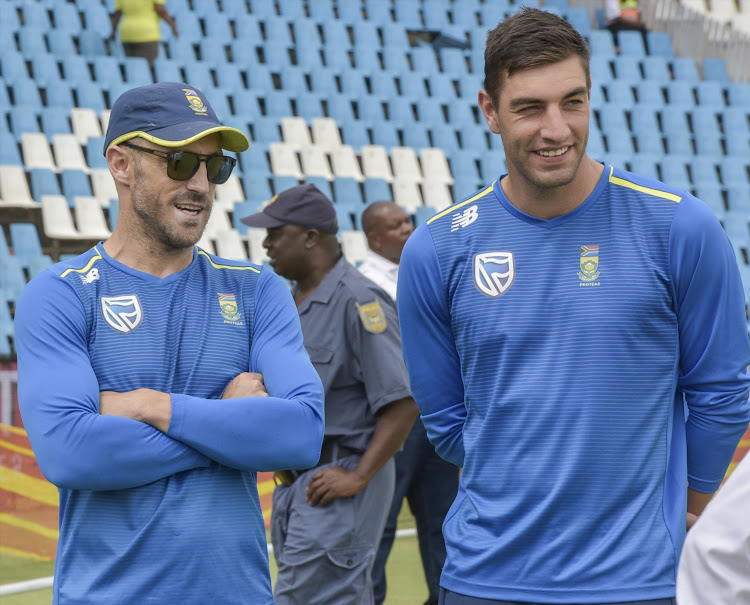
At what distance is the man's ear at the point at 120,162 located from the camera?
249 cm

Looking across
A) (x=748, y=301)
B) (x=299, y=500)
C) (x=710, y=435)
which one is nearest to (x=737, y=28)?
(x=748, y=301)

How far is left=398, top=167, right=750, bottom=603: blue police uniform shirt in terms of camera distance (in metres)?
2.19

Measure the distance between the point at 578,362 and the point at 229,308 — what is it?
0.79 meters

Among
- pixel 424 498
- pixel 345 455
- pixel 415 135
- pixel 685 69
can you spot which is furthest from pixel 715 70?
pixel 345 455

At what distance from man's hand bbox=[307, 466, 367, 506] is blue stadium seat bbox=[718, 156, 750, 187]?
36.2 feet

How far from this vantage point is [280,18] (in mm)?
13359

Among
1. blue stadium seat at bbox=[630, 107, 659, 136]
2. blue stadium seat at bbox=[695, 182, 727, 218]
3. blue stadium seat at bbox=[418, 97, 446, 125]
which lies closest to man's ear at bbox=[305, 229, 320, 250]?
blue stadium seat at bbox=[418, 97, 446, 125]

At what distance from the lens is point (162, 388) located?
92.9 inches

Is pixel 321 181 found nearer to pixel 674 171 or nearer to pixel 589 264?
pixel 674 171

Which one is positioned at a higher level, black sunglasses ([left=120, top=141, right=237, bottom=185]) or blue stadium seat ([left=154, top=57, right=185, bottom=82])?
blue stadium seat ([left=154, top=57, right=185, bottom=82])

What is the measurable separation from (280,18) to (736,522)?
1270 centimetres

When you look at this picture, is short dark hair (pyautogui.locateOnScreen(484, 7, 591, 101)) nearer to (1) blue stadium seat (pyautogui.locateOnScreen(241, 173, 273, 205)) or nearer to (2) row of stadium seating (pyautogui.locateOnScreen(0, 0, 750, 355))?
(2) row of stadium seating (pyautogui.locateOnScreen(0, 0, 750, 355))

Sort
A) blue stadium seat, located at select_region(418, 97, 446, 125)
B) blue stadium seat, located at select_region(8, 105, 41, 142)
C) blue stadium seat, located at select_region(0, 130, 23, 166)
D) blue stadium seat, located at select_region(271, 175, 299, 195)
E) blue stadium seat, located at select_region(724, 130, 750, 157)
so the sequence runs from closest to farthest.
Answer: blue stadium seat, located at select_region(0, 130, 23, 166) < blue stadium seat, located at select_region(8, 105, 41, 142) < blue stadium seat, located at select_region(271, 175, 299, 195) < blue stadium seat, located at select_region(418, 97, 446, 125) < blue stadium seat, located at select_region(724, 130, 750, 157)

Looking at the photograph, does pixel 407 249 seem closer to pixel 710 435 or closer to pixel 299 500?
pixel 710 435
